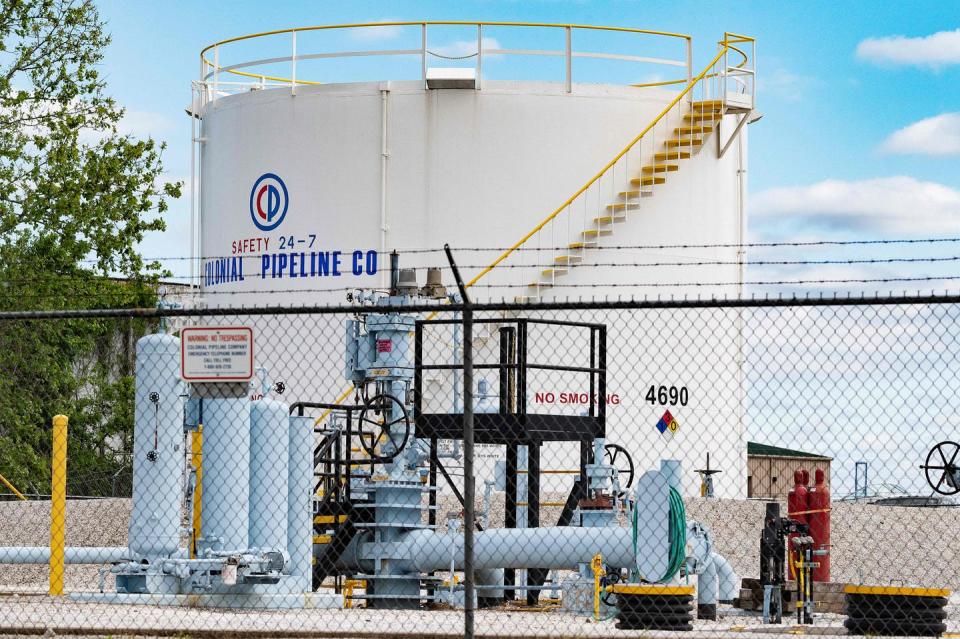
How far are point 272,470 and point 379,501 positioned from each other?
4.22 ft

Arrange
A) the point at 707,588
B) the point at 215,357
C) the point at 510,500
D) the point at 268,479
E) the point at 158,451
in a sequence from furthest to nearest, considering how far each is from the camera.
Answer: the point at 510,500
the point at 268,479
the point at 707,588
the point at 158,451
the point at 215,357

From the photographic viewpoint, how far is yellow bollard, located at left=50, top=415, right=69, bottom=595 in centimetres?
1380

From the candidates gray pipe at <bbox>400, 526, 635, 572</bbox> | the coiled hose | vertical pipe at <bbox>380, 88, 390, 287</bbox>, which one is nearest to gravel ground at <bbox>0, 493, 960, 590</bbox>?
vertical pipe at <bbox>380, 88, 390, 287</bbox>

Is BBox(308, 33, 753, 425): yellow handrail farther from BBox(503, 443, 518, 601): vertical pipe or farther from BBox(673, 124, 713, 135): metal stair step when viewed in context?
BBox(503, 443, 518, 601): vertical pipe

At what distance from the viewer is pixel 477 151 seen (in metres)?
22.3

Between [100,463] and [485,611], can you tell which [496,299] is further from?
[100,463]

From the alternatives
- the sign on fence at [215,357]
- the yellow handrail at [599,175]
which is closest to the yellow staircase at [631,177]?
the yellow handrail at [599,175]

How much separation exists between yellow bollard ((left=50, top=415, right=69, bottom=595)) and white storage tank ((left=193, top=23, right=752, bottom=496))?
7748mm

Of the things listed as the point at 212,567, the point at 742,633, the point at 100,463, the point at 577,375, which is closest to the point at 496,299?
the point at 577,375

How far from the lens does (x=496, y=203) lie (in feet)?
72.9

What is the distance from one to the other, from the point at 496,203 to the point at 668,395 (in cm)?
410

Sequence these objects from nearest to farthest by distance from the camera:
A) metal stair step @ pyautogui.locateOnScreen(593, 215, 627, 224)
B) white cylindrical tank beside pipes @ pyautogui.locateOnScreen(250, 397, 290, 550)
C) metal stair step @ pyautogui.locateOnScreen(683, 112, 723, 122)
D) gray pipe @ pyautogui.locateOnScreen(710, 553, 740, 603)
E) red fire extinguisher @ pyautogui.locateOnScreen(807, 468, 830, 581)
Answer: white cylindrical tank beside pipes @ pyautogui.locateOnScreen(250, 397, 290, 550) < gray pipe @ pyautogui.locateOnScreen(710, 553, 740, 603) < red fire extinguisher @ pyautogui.locateOnScreen(807, 468, 830, 581) < metal stair step @ pyautogui.locateOnScreen(593, 215, 627, 224) < metal stair step @ pyautogui.locateOnScreen(683, 112, 723, 122)

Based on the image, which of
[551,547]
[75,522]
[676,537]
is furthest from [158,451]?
[75,522]

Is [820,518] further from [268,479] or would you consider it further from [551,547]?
[268,479]
